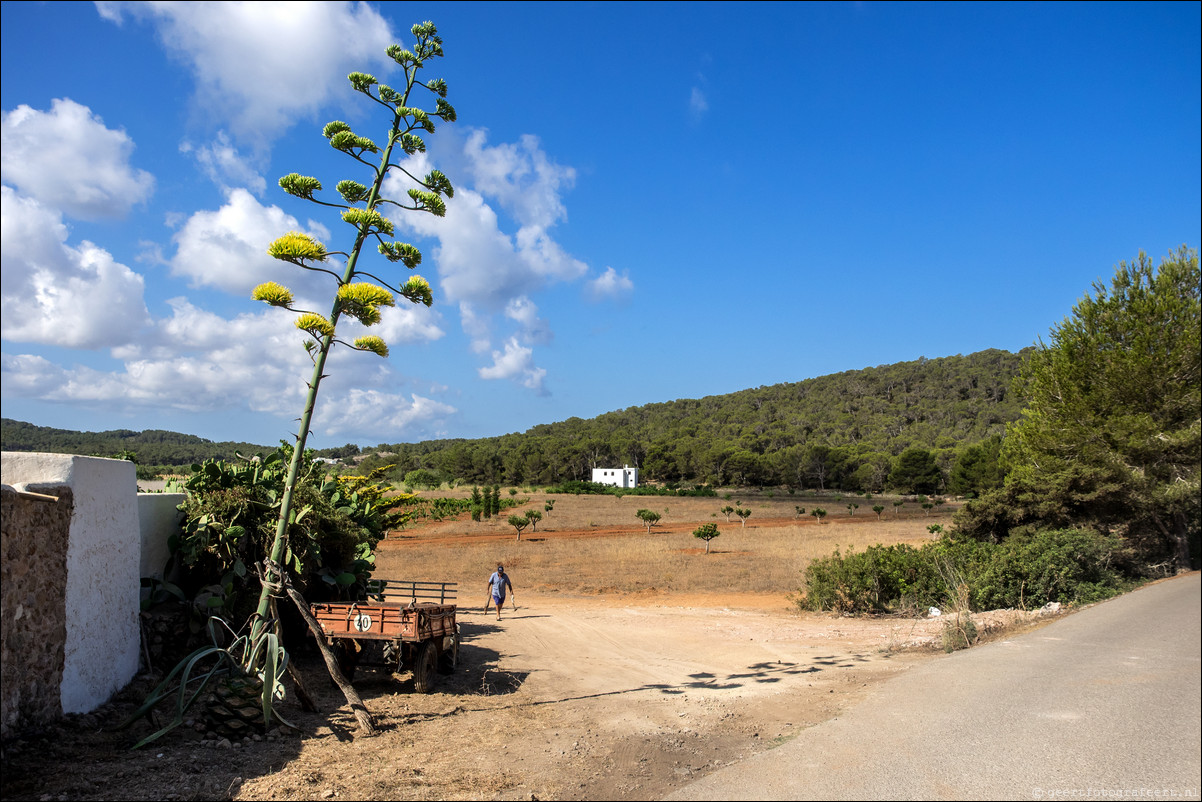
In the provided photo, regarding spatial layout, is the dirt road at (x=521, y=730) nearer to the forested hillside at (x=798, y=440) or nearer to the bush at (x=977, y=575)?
the bush at (x=977, y=575)

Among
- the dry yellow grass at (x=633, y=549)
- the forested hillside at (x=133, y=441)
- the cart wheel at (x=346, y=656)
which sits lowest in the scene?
the dry yellow grass at (x=633, y=549)

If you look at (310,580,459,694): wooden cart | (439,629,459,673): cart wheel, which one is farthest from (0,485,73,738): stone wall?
(439,629,459,673): cart wheel

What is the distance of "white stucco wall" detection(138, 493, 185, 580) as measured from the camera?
26.0 ft

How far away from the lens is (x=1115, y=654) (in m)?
5.92

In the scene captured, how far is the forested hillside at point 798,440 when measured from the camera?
80.8 m

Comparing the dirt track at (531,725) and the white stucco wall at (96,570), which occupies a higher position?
Answer: the white stucco wall at (96,570)

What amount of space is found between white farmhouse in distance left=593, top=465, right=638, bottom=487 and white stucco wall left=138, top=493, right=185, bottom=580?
250ft

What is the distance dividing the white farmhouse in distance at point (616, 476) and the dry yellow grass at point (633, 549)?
29144mm

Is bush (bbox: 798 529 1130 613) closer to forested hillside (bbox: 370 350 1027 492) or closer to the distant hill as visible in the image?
forested hillside (bbox: 370 350 1027 492)

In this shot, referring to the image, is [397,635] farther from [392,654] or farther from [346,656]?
[346,656]

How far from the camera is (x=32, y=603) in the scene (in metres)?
5.59

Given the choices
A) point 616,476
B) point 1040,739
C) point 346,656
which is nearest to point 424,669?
point 346,656

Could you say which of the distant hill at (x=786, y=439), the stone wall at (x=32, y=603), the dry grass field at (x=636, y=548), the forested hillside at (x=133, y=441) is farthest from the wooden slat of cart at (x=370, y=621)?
the distant hill at (x=786, y=439)

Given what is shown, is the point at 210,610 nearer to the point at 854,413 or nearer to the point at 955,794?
the point at 955,794
